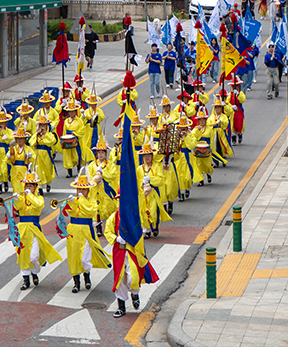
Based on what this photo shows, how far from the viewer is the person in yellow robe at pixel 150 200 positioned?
1255cm

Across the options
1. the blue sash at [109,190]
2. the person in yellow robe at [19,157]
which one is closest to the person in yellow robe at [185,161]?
the blue sash at [109,190]

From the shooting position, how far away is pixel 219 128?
17969mm

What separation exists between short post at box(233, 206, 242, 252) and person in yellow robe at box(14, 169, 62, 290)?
119 inches

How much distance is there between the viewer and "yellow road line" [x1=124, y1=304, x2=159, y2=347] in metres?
8.82

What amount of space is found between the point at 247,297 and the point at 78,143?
28.3 ft

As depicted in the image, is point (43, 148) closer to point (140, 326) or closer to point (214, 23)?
point (140, 326)

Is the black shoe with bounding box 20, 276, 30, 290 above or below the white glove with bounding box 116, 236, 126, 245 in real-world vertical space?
below

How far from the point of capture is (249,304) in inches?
365

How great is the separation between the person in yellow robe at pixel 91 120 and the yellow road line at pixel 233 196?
410cm

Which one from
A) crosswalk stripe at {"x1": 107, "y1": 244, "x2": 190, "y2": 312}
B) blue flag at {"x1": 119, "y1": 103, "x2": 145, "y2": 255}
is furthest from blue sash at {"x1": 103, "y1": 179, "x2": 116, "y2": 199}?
blue flag at {"x1": 119, "y1": 103, "x2": 145, "y2": 255}

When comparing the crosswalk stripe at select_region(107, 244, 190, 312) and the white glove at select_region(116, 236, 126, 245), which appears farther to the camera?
the crosswalk stripe at select_region(107, 244, 190, 312)

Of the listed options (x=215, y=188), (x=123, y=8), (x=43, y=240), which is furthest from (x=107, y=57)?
(x=43, y=240)

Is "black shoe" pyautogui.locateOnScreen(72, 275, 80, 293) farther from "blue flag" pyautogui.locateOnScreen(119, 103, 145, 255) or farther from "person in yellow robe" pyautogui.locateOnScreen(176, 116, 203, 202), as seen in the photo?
"person in yellow robe" pyautogui.locateOnScreen(176, 116, 203, 202)

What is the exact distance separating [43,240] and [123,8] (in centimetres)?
3897
